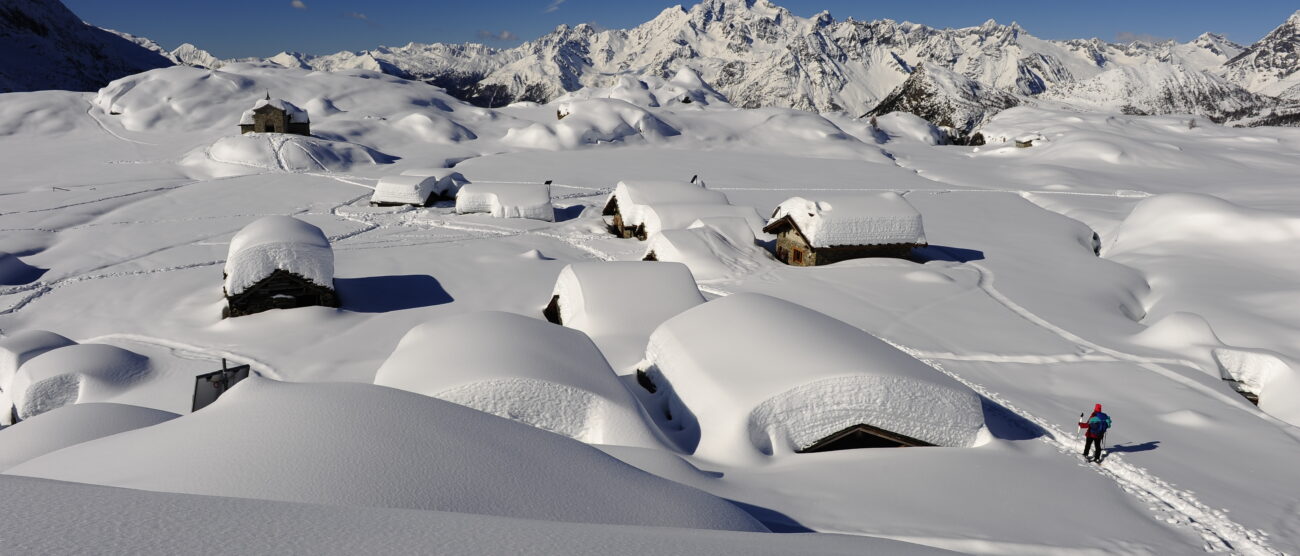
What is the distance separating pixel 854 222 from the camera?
78.3 ft

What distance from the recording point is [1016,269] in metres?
25.4

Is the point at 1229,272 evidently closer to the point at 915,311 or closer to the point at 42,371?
the point at 915,311

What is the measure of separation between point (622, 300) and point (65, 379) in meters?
12.0

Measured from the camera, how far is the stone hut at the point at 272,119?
1992 inches

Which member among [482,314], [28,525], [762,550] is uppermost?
[28,525]

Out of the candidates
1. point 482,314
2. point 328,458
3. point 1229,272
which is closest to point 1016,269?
point 1229,272

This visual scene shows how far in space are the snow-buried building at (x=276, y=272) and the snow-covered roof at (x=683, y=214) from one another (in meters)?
12.6

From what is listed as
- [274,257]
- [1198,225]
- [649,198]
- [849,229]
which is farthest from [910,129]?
[274,257]

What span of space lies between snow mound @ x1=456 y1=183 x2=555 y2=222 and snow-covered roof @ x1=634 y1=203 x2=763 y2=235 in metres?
5.70

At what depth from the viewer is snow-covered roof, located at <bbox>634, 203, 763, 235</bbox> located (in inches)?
1062

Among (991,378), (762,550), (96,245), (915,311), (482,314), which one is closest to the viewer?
(762,550)

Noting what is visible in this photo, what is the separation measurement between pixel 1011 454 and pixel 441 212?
2903cm

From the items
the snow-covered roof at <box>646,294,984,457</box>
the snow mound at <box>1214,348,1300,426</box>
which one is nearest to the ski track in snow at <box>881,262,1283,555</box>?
the snow mound at <box>1214,348,1300,426</box>

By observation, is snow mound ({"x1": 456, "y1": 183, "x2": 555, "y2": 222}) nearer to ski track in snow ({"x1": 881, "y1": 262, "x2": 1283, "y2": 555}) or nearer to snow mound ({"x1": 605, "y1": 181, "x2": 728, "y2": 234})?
snow mound ({"x1": 605, "y1": 181, "x2": 728, "y2": 234})
